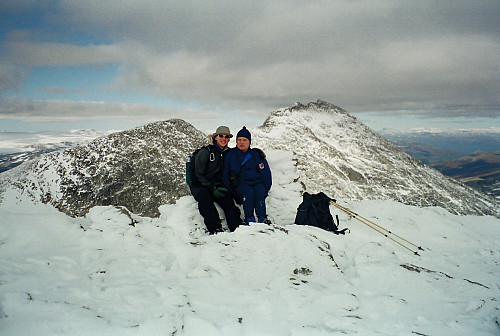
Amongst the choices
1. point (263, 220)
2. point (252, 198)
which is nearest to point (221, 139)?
point (252, 198)

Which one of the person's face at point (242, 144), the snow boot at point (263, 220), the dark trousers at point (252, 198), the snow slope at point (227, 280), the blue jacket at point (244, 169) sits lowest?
the snow slope at point (227, 280)

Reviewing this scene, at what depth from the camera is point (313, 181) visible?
7544cm

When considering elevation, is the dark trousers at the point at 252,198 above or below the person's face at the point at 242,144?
below

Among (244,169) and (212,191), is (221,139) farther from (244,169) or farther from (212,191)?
(212,191)

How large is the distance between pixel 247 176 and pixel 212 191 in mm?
1724

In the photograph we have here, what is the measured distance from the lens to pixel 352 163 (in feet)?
308

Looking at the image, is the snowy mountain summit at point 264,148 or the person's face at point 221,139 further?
the snowy mountain summit at point 264,148

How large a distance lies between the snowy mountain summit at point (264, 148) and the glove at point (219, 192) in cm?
559

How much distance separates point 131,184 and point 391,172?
331ft

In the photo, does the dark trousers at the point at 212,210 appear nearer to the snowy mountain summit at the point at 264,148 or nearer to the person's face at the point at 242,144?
the person's face at the point at 242,144

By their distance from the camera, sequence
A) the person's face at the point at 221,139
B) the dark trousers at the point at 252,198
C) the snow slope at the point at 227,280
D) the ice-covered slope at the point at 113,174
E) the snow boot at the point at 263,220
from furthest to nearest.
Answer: the ice-covered slope at the point at 113,174 < the person's face at the point at 221,139 < the dark trousers at the point at 252,198 < the snow boot at the point at 263,220 < the snow slope at the point at 227,280

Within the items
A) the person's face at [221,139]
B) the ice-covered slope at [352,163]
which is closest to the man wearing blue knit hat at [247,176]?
the person's face at [221,139]

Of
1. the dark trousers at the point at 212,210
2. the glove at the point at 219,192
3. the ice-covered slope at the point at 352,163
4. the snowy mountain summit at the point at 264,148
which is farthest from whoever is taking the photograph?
the ice-covered slope at the point at 352,163

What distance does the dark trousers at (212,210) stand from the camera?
896cm
